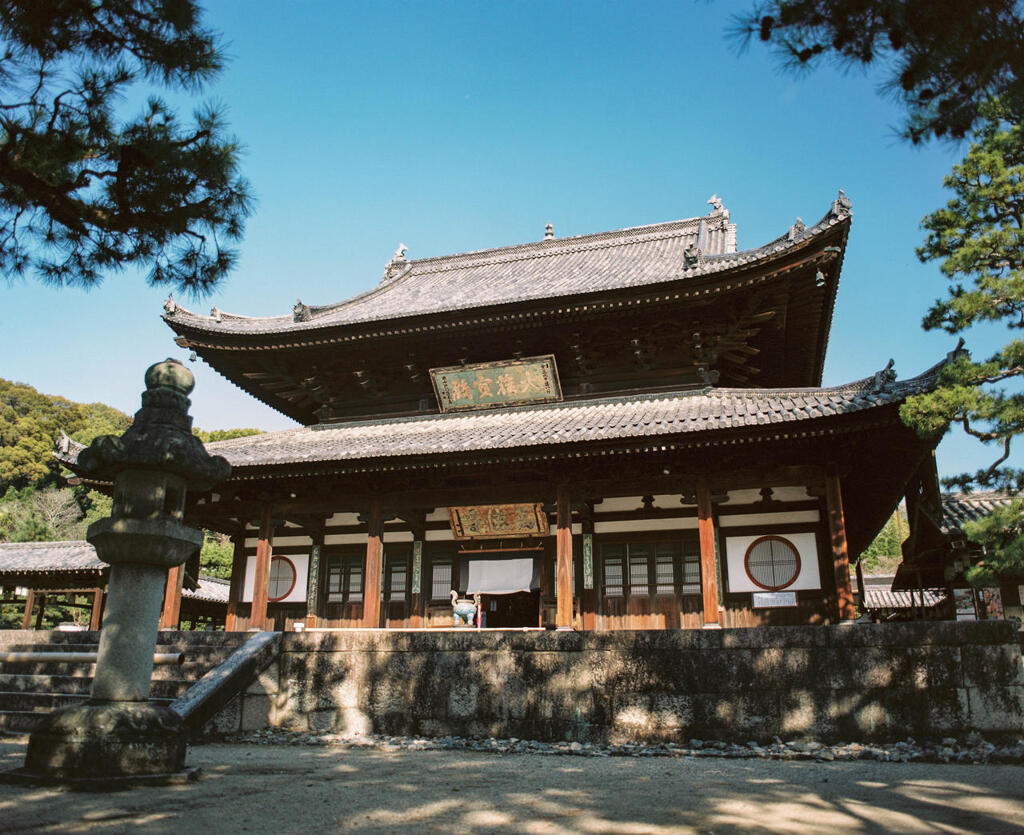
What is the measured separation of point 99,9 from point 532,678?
8.33 meters

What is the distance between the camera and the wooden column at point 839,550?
1095cm

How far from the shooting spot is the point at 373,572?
41.8ft

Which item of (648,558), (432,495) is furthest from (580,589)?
(432,495)

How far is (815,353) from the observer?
15984 mm

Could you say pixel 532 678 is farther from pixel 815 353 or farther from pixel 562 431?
pixel 815 353

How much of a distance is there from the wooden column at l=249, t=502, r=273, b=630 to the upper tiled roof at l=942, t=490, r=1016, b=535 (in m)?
13.4

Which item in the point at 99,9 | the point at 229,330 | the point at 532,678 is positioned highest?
the point at 229,330

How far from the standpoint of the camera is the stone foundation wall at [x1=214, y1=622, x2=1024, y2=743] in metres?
8.70

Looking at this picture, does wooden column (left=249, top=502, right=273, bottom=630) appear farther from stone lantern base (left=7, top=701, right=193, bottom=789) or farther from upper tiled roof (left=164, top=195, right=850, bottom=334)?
stone lantern base (left=7, top=701, right=193, bottom=789)

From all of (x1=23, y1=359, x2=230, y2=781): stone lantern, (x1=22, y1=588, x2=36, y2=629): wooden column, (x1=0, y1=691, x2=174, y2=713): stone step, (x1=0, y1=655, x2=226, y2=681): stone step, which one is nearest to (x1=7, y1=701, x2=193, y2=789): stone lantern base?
(x1=23, y1=359, x2=230, y2=781): stone lantern

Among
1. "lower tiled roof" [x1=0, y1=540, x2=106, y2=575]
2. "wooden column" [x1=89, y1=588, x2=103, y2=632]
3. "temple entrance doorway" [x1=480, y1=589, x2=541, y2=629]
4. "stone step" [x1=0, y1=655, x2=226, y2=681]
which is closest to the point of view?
"stone step" [x1=0, y1=655, x2=226, y2=681]

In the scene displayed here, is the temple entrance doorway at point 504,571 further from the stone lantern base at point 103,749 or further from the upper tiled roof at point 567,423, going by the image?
the stone lantern base at point 103,749

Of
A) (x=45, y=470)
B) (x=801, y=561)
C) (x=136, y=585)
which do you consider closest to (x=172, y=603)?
(x=136, y=585)

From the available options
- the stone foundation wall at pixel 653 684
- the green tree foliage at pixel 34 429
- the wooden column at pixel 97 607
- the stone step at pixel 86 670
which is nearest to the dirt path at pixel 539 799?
the stone foundation wall at pixel 653 684
